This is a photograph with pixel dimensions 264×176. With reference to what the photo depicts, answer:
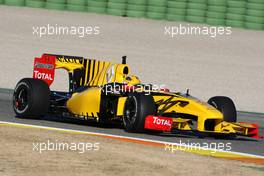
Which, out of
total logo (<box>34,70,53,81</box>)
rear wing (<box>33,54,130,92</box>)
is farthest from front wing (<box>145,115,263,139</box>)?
total logo (<box>34,70,53,81</box>)

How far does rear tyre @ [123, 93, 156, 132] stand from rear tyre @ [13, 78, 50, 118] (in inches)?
58.4

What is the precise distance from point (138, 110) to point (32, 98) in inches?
77.2

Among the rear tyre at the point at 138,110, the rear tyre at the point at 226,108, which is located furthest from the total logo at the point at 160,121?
the rear tyre at the point at 226,108

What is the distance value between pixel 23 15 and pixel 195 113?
10070mm

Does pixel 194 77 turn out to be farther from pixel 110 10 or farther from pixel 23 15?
pixel 23 15

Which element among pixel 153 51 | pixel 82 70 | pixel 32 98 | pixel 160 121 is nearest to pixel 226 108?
pixel 160 121

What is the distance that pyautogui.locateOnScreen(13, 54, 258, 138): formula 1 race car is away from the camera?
12.2m

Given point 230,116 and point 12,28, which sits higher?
point 12,28

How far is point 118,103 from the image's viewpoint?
508 inches

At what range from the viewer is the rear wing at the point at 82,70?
45.1 feet

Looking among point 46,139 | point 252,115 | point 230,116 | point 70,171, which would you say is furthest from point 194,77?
point 70,171

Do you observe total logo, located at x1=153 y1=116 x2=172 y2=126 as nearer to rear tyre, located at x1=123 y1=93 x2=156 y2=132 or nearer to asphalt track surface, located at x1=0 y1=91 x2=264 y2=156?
rear tyre, located at x1=123 y1=93 x2=156 y2=132

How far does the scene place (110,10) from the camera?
834 inches

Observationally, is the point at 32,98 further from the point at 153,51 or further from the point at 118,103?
the point at 153,51
